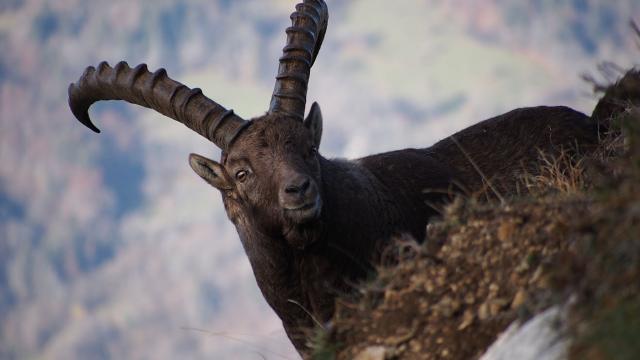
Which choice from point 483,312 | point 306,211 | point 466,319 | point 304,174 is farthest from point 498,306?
point 304,174

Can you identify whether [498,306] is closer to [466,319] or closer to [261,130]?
[466,319]

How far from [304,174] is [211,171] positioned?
1.49 meters

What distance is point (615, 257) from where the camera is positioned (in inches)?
189

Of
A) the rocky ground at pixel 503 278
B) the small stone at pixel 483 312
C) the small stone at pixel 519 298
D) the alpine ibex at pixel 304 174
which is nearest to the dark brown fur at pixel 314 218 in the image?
the alpine ibex at pixel 304 174

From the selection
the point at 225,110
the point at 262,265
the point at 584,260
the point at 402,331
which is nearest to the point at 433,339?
the point at 402,331

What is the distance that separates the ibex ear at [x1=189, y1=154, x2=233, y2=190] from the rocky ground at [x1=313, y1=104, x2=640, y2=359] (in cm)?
383

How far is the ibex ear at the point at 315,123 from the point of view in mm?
10930

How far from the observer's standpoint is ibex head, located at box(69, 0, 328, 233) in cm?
983

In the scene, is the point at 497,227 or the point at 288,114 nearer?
the point at 497,227

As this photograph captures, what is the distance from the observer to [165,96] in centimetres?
1120

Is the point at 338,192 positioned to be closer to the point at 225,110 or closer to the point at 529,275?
the point at 225,110

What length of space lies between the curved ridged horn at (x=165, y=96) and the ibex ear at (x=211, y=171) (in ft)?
0.80

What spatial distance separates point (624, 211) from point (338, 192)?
567 centimetres

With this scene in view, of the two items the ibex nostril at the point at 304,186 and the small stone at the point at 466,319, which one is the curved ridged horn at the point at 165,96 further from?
the small stone at the point at 466,319
